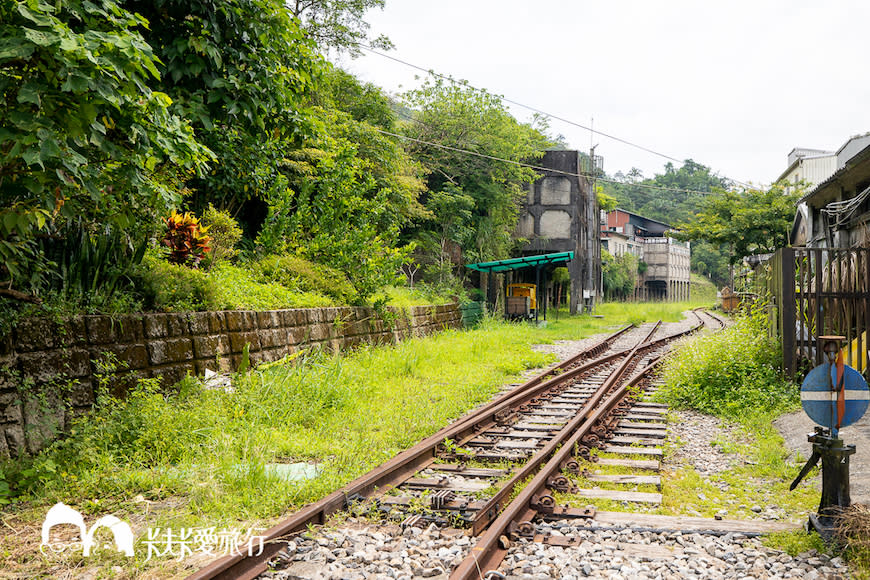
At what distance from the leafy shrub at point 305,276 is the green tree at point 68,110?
249 inches

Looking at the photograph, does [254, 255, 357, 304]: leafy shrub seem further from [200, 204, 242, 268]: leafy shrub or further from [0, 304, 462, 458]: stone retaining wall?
Answer: [0, 304, 462, 458]: stone retaining wall

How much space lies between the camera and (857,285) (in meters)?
8.98

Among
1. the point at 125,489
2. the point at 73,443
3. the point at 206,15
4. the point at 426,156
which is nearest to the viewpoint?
the point at 125,489

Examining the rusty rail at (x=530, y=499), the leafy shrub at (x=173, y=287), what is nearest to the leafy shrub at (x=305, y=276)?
the leafy shrub at (x=173, y=287)

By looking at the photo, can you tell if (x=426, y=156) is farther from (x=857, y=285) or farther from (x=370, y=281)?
(x=857, y=285)

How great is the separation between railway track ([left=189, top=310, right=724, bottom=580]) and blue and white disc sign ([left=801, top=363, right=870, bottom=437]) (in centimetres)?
173

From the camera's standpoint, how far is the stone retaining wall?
17.9ft

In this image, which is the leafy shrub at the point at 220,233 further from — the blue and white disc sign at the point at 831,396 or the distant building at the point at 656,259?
the distant building at the point at 656,259

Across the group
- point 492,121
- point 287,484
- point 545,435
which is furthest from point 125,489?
point 492,121

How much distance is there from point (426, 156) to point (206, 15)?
61.0 ft

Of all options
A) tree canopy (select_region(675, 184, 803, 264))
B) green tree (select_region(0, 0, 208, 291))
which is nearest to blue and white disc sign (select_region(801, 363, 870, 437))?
green tree (select_region(0, 0, 208, 291))

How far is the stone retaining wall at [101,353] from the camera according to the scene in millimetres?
5445

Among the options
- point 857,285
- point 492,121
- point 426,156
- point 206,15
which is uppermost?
point 492,121

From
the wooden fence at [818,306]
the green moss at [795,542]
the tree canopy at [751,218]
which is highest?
the tree canopy at [751,218]
